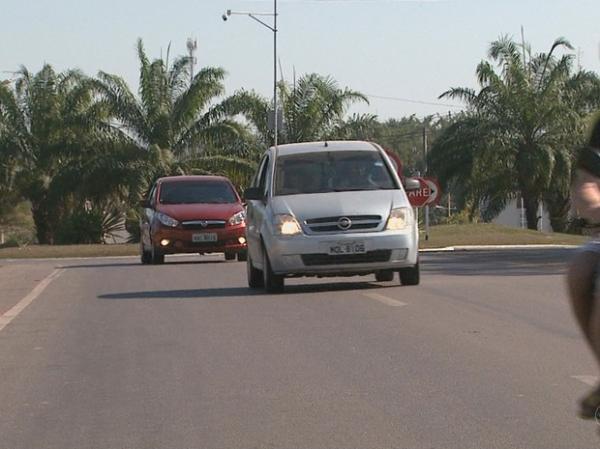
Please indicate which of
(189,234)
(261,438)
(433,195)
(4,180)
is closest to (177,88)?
(4,180)

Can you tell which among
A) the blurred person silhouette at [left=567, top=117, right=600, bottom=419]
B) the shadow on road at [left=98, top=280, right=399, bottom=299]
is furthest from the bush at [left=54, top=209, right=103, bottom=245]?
the blurred person silhouette at [left=567, top=117, right=600, bottom=419]

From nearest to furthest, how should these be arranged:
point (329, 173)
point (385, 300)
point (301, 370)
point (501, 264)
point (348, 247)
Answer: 1. point (301, 370)
2. point (385, 300)
3. point (348, 247)
4. point (329, 173)
5. point (501, 264)

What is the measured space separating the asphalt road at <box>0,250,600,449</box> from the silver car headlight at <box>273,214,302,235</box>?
29.2 inches

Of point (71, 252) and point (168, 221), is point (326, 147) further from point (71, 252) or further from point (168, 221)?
point (71, 252)

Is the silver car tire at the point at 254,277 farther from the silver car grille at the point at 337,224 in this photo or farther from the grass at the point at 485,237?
the grass at the point at 485,237

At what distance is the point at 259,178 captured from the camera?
18266 millimetres

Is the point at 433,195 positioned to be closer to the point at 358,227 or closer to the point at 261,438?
the point at 358,227

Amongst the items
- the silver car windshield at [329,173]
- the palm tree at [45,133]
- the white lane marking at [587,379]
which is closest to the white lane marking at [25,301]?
the silver car windshield at [329,173]

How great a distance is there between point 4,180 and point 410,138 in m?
74.7

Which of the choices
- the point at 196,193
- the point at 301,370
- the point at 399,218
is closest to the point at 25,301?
the point at 399,218

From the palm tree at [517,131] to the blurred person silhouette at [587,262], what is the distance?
4193 centimetres

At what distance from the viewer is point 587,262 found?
13.9ft

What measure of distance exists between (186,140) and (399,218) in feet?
108

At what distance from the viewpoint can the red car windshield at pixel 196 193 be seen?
1037 inches
